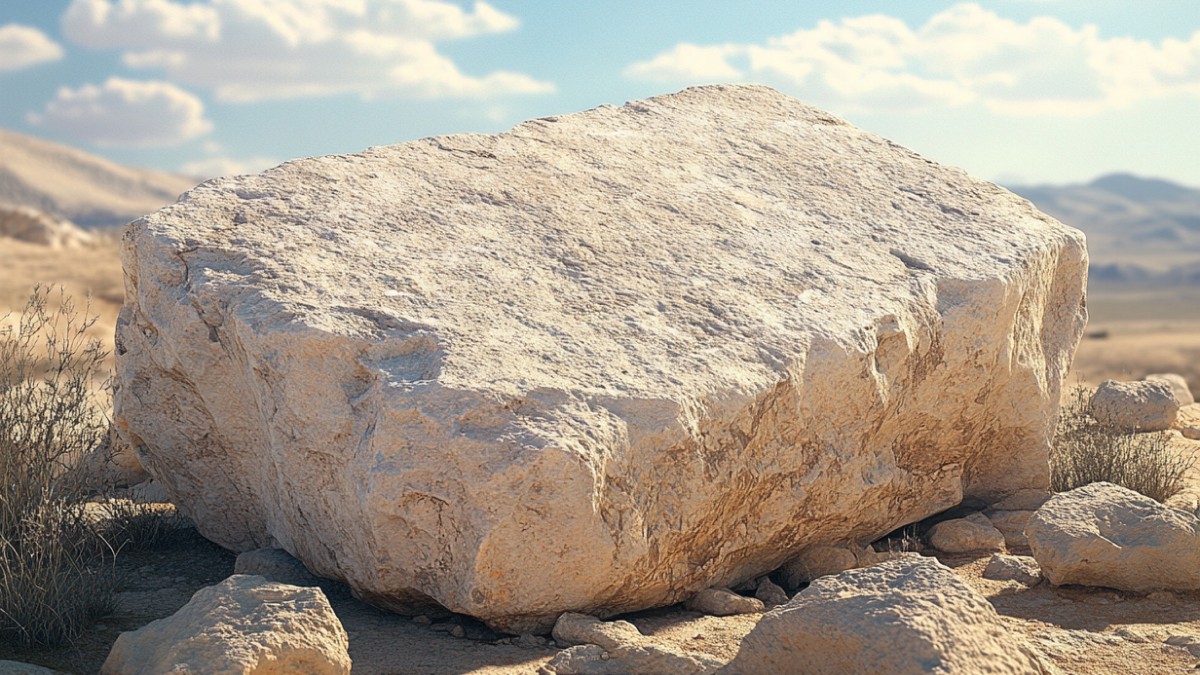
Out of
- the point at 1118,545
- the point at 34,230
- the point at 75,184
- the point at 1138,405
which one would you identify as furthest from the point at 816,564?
the point at 75,184

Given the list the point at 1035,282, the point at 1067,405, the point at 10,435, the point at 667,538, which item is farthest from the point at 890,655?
the point at 1067,405

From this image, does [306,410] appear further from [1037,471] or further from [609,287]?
[1037,471]

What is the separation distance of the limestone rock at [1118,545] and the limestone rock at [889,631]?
3.92 feet

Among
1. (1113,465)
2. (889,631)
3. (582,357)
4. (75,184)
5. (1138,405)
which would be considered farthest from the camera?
(75,184)

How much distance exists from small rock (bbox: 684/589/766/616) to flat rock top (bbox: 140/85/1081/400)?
0.74m

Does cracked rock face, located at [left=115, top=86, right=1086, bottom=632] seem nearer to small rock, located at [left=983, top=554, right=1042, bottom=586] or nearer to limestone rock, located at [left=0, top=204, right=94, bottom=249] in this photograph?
small rock, located at [left=983, top=554, right=1042, bottom=586]

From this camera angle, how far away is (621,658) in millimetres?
3332

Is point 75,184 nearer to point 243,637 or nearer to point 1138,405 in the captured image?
point 1138,405

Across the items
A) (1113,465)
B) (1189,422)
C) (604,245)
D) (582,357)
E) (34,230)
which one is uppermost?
(34,230)

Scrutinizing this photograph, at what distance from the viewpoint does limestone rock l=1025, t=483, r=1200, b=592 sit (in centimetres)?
409

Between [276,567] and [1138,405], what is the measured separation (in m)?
5.31

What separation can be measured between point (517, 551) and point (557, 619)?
357mm

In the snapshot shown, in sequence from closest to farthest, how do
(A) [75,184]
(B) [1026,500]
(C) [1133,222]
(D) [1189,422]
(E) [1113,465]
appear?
Answer: (B) [1026,500] < (E) [1113,465] < (D) [1189,422] < (A) [75,184] < (C) [1133,222]

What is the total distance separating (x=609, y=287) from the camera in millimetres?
4160
